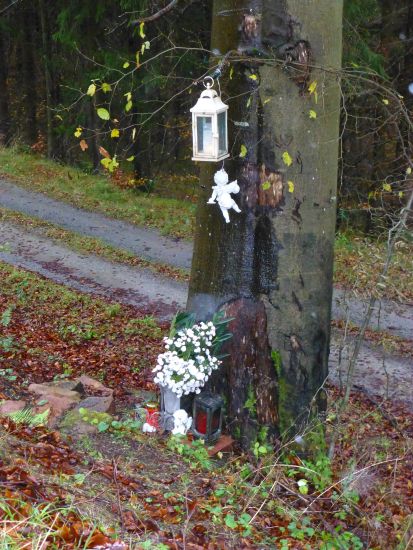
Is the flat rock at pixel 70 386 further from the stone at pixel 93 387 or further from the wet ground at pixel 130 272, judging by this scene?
the wet ground at pixel 130 272

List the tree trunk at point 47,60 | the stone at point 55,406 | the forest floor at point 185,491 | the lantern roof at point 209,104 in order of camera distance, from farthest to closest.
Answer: the tree trunk at point 47,60, the stone at point 55,406, the lantern roof at point 209,104, the forest floor at point 185,491

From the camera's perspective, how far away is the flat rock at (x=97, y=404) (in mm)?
5660

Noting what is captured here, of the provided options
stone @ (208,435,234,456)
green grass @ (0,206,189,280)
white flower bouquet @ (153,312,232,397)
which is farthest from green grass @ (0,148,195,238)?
stone @ (208,435,234,456)

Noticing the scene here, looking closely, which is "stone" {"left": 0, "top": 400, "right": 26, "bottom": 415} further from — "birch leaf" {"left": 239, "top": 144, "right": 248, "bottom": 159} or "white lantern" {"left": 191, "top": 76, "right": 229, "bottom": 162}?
"birch leaf" {"left": 239, "top": 144, "right": 248, "bottom": 159}

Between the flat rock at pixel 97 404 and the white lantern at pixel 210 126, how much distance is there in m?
2.30

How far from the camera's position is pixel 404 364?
9.35 m

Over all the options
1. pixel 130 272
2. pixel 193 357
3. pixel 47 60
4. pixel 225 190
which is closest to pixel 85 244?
pixel 130 272

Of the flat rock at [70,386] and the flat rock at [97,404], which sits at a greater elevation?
the flat rock at [97,404]

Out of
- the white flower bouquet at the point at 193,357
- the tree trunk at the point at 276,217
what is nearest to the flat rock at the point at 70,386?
the white flower bouquet at the point at 193,357

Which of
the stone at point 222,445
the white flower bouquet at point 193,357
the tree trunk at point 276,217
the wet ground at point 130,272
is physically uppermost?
the tree trunk at point 276,217

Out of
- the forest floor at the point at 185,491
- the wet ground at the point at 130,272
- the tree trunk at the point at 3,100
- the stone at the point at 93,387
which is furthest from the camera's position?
the tree trunk at the point at 3,100

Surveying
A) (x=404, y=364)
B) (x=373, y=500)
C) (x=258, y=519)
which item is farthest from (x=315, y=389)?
(x=404, y=364)

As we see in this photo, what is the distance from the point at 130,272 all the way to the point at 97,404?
23.0 feet

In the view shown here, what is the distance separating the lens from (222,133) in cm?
497
